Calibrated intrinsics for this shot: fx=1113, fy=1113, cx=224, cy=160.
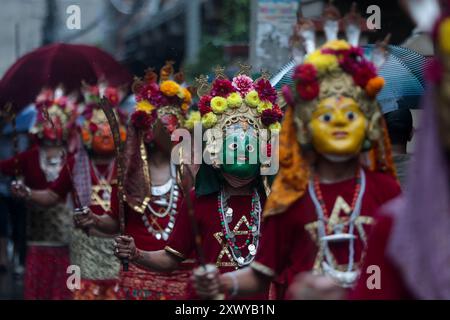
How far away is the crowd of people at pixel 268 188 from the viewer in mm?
3471

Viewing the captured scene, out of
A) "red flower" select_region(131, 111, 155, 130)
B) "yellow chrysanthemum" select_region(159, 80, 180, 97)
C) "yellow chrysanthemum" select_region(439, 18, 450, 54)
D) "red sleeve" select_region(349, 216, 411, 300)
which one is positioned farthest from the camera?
"yellow chrysanthemum" select_region(159, 80, 180, 97)

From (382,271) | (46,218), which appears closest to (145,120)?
(46,218)

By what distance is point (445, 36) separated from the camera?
129 inches

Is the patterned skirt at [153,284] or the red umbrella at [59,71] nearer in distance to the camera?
the patterned skirt at [153,284]

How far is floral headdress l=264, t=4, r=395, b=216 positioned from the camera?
5.18 meters

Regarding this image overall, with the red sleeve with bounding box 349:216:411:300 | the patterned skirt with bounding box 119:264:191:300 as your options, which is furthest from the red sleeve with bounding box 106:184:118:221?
the red sleeve with bounding box 349:216:411:300

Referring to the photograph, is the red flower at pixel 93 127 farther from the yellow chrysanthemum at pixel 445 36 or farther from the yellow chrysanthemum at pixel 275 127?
the yellow chrysanthemum at pixel 445 36

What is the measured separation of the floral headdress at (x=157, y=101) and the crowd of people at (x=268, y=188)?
11 mm

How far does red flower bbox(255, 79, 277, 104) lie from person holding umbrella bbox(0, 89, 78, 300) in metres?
4.36

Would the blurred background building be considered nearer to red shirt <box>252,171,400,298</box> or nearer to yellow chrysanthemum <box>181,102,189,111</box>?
yellow chrysanthemum <box>181,102,189,111</box>

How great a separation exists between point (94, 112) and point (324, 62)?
225 inches

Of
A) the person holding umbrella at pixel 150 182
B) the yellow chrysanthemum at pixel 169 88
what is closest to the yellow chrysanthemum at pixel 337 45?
the person holding umbrella at pixel 150 182

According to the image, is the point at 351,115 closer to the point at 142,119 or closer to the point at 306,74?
the point at 306,74
